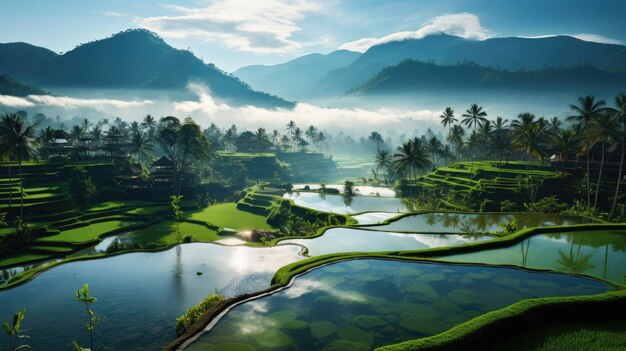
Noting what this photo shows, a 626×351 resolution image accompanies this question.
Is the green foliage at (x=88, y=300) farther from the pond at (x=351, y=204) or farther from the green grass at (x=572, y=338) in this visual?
the pond at (x=351, y=204)

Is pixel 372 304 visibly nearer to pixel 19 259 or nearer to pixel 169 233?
pixel 19 259

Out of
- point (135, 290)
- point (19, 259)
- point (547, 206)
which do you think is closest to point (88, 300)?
point (135, 290)

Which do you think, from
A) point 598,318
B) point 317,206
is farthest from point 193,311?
point 317,206

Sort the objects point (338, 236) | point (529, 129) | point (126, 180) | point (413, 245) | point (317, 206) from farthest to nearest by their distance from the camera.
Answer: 1. point (126, 180)
2. point (317, 206)
3. point (529, 129)
4. point (338, 236)
5. point (413, 245)

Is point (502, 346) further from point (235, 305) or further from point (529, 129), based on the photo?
point (529, 129)

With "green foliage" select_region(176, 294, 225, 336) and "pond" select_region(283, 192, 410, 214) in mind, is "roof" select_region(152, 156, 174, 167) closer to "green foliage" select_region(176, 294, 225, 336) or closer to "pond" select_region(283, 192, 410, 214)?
"pond" select_region(283, 192, 410, 214)

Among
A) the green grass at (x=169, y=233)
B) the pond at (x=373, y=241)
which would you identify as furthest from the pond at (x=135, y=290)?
the green grass at (x=169, y=233)

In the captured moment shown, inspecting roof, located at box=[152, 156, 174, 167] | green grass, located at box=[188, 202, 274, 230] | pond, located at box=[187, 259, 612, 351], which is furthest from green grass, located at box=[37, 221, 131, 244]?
pond, located at box=[187, 259, 612, 351]
